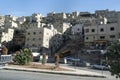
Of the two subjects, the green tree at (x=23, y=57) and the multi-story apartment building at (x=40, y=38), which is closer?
the green tree at (x=23, y=57)

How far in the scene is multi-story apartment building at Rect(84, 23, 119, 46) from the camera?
81.9 metres

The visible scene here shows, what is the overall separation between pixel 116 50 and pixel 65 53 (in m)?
64.7

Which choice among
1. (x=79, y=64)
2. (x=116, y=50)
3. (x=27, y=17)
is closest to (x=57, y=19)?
(x=27, y=17)

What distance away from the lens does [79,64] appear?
6050 centimetres

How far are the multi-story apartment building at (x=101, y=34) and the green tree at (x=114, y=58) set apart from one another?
6136 centimetres

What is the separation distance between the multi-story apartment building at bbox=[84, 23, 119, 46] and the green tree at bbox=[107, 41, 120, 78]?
61.4 m

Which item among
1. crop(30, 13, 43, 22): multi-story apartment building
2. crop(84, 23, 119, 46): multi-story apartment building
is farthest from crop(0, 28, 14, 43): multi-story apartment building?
crop(84, 23, 119, 46): multi-story apartment building

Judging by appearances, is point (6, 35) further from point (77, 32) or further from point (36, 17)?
point (36, 17)

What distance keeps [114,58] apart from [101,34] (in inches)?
2591

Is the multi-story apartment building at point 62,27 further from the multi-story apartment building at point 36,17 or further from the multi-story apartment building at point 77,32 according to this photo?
the multi-story apartment building at point 36,17

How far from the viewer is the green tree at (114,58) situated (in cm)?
1966

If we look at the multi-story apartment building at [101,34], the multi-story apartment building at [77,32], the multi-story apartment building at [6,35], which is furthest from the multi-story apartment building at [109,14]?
the multi-story apartment building at [6,35]

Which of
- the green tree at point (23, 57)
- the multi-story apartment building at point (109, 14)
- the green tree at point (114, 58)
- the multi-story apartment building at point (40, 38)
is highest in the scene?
the multi-story apartment building at point (109, 14)

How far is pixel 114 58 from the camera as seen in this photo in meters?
20.2
